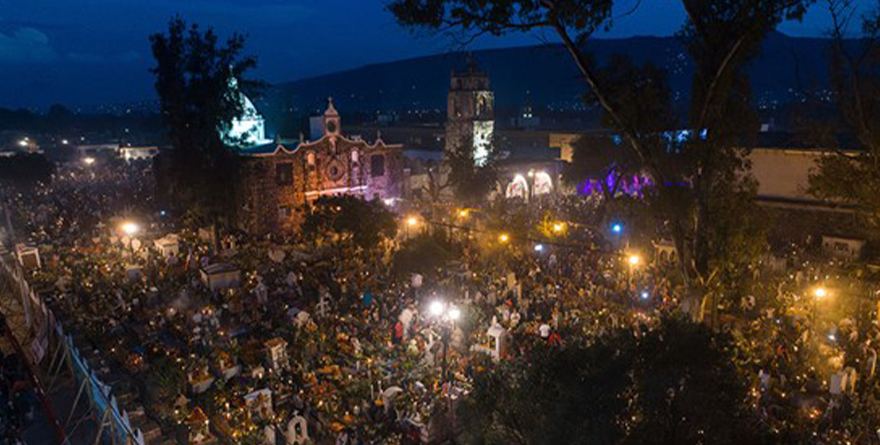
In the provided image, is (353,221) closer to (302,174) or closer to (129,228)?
(302,174)

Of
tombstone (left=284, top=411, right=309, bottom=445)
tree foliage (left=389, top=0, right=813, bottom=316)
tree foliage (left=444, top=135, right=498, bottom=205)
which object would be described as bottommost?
tombstone (left=284, top=411, right=309, bottom=445)

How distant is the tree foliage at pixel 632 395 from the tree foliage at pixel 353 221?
1801cm

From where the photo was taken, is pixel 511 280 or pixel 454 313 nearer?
pixel 454 313

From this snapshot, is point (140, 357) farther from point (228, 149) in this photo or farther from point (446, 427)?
point (228, 149)

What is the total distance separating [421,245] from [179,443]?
544 inches

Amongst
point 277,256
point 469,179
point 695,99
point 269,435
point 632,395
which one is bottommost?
point 269,435

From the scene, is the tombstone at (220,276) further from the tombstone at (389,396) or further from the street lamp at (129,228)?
the tombstone at (389,396)

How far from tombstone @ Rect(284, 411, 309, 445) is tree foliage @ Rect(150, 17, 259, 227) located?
17.1 m

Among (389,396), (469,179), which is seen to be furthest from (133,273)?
(469,179)

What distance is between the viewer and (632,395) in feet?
18.7

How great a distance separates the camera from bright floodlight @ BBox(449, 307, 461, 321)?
15.7m

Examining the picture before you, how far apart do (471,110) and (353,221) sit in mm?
19695

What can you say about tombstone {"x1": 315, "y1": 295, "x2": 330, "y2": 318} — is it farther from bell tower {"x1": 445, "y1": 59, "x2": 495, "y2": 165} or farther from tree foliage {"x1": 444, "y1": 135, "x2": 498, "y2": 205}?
bell tower {"x1": 445, "y1": 59, "x2": 495, "y2": 165}

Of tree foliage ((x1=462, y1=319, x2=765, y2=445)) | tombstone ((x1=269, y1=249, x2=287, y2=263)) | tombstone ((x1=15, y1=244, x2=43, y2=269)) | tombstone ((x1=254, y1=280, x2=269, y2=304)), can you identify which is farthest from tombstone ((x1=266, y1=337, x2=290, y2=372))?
tombstone ((x1=15, y1=244, x2=43, y2=269))
